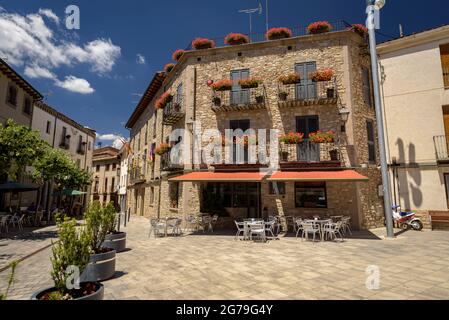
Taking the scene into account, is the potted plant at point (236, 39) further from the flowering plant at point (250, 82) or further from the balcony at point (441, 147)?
the balcony at point (441, 147)

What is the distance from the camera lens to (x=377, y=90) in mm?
11609

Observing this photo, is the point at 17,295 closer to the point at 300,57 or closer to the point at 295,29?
the point at 300,57

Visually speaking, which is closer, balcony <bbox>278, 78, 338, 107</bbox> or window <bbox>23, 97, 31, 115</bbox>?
balcony <bbox>278, 78, 338, 107</bbox>

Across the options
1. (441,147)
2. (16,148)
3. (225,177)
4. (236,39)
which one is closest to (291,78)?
(236,39)

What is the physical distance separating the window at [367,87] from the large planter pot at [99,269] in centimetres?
1445

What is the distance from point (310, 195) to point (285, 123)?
159 inches

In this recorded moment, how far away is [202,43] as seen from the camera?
51.8ft

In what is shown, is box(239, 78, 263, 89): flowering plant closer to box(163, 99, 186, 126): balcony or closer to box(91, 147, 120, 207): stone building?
box(163, 99, 186, 126): balcony

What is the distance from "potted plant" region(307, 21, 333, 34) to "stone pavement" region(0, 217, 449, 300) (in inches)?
A: 436

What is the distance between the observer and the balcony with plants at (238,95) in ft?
46.4

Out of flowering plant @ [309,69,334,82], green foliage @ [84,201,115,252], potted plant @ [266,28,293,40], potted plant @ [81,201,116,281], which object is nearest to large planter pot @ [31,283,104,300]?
potted plant @ [81,201,116,281]

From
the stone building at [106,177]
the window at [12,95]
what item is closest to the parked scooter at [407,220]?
the window at [12,95]

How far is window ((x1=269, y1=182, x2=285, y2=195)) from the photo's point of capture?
538 inches
